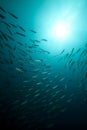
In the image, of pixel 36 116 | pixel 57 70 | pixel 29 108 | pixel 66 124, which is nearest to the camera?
pixel 57 70

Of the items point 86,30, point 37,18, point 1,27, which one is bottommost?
point 86,30

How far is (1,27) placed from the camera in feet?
30.9

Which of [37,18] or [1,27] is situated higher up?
[1,27]

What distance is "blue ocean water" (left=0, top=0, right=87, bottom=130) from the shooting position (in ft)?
26.6

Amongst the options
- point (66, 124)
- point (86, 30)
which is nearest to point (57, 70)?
point (86, 30)

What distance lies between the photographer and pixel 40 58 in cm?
1099

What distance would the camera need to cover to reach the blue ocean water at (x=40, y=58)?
320 inches

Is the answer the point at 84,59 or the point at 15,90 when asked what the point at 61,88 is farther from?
the point at 84,59

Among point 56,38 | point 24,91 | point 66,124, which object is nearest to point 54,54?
point 56,38

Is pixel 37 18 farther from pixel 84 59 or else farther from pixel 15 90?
pixel 15 90

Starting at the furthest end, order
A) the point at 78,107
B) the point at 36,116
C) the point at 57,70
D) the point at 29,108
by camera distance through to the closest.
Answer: the point at 78,107, the point at 36,116, the point at 29,108, the point at 57,70

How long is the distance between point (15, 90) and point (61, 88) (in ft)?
12.6

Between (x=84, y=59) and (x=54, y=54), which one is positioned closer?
(x=54, y=54)

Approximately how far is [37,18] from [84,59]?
4.42 metres
